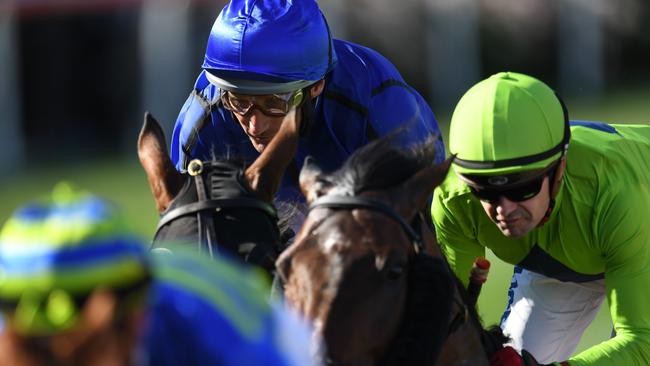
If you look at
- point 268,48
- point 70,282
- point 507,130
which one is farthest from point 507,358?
point 70,282

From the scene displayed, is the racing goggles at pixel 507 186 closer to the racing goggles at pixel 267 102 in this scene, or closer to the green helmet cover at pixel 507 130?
the green helmet cover at pixel 507 130

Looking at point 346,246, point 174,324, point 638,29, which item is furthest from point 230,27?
point 638,29

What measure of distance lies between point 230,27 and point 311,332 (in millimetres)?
1757

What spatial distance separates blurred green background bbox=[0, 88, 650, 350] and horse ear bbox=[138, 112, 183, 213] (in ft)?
26.1

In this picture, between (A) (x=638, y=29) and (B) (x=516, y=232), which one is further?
(A) (x=638, y=29)

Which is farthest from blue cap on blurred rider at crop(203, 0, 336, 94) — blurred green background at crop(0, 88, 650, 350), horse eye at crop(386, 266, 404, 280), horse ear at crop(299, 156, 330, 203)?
blurred green background at crop(0, 88, 650, 350)

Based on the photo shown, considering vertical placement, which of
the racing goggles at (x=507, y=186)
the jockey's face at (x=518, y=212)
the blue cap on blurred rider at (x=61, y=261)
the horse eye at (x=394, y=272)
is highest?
the blue cap on blurred rider at (x=61, y=261)

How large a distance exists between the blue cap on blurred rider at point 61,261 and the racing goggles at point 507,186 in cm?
210

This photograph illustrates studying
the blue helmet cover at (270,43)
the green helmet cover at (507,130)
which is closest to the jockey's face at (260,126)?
the blue helmet cover at (270,43)

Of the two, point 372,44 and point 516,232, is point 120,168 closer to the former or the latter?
point 372,44

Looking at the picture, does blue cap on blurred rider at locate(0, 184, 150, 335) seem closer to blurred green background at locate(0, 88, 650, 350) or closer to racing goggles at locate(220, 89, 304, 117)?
racing goggles at locate(220, 89, 304, 117)

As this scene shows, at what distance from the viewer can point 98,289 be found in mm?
1714

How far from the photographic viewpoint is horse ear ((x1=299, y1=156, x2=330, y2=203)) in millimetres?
3039

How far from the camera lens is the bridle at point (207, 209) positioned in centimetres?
306
